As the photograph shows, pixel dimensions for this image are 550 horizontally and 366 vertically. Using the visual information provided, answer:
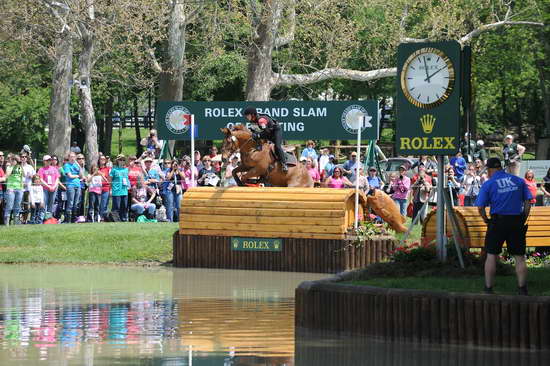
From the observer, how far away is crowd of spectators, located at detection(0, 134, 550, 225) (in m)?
30.5

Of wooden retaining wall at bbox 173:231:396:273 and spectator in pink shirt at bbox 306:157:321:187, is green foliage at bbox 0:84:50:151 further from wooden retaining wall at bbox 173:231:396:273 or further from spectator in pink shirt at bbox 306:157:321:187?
wooden retaining wall at bbox 173:231:396:273

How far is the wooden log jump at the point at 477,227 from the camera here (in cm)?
2183

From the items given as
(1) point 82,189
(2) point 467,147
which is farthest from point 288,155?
(2) point 467,147

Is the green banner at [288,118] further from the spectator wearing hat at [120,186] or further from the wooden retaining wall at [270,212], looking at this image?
the wooden retaining wall at [270,212]

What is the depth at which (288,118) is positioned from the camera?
3212 centimetres

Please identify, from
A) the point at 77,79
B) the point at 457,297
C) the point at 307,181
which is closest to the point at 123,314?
the point at 457,297

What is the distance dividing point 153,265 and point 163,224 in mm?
3873

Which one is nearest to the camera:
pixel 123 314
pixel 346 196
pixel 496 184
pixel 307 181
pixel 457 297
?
pixel 457 297

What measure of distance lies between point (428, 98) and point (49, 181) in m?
16.1

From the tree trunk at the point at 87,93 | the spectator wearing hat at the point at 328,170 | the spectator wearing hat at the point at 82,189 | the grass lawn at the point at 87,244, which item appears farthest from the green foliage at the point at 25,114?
the grass lawn at the point at 87,244

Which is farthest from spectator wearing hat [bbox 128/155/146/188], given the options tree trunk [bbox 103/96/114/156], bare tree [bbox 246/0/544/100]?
tree trunk [bbox 103/96/114/156]

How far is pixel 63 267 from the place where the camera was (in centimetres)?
2423

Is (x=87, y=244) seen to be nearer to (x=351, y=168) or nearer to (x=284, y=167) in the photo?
(x=284, y=167)

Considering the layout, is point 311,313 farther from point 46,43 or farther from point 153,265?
point 46,43
